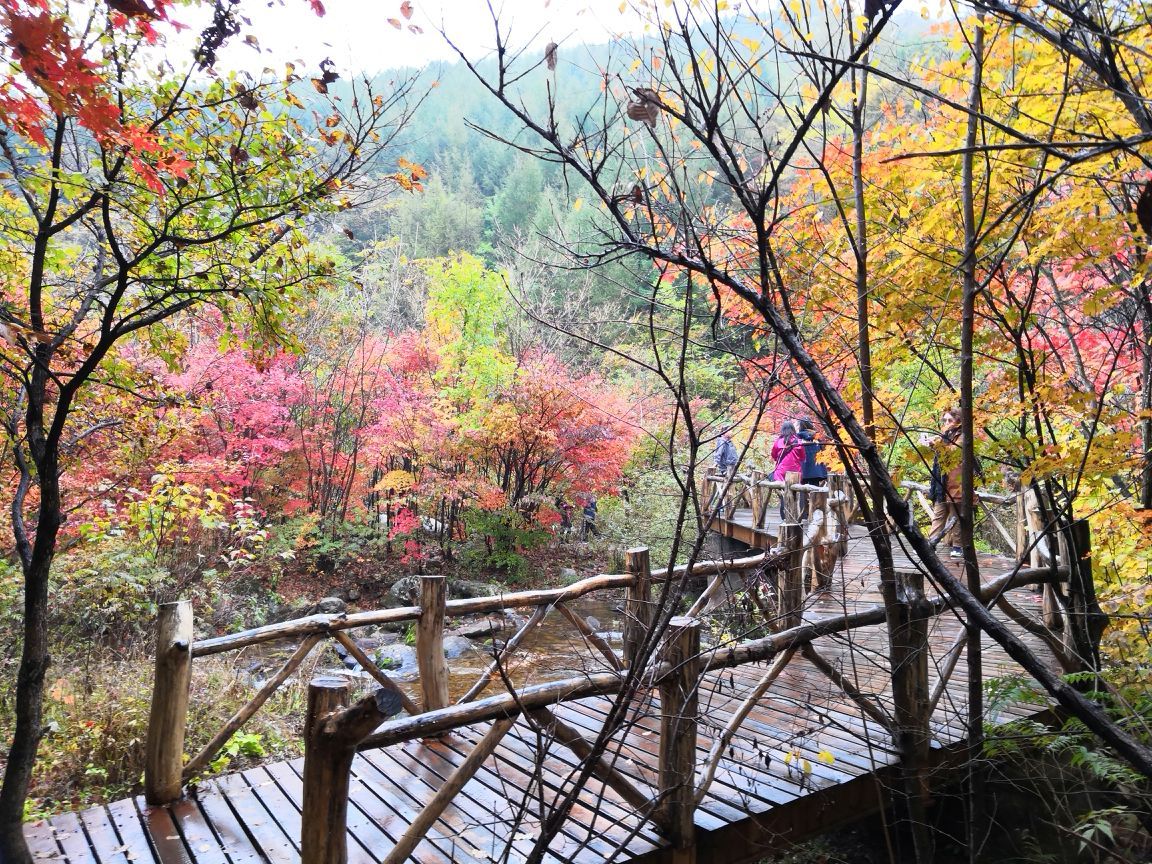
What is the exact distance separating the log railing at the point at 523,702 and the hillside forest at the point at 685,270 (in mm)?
461

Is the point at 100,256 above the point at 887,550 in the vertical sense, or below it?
above

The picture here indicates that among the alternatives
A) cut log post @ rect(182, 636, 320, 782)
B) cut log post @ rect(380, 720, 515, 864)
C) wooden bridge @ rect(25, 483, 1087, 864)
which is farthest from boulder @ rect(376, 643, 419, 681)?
cut log post @ rect(380, 720, 515, 864)

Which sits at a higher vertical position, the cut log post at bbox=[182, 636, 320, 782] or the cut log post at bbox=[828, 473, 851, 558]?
the cut log post at bbox=[828, 473, 851, 558]

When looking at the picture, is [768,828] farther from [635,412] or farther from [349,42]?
[635,412]

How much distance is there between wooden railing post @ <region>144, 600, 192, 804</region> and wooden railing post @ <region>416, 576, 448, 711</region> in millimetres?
1272

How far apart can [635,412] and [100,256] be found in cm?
1048

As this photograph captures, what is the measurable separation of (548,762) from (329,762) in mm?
1855

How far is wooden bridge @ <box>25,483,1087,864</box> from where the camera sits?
2.62 m

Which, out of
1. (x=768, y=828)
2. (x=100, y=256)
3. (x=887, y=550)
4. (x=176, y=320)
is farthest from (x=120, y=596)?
(x=887, y=550)

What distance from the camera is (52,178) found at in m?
2.75

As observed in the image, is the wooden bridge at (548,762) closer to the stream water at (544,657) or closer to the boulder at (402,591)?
the stream water at (544,657)

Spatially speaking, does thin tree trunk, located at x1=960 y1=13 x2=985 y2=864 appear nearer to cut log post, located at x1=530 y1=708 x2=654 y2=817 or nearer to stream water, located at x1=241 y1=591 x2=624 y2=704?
cut log post, located at x1=530 y1=708 x2=654 y2=817

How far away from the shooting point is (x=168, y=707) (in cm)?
360

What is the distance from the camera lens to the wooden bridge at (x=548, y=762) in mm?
2625
